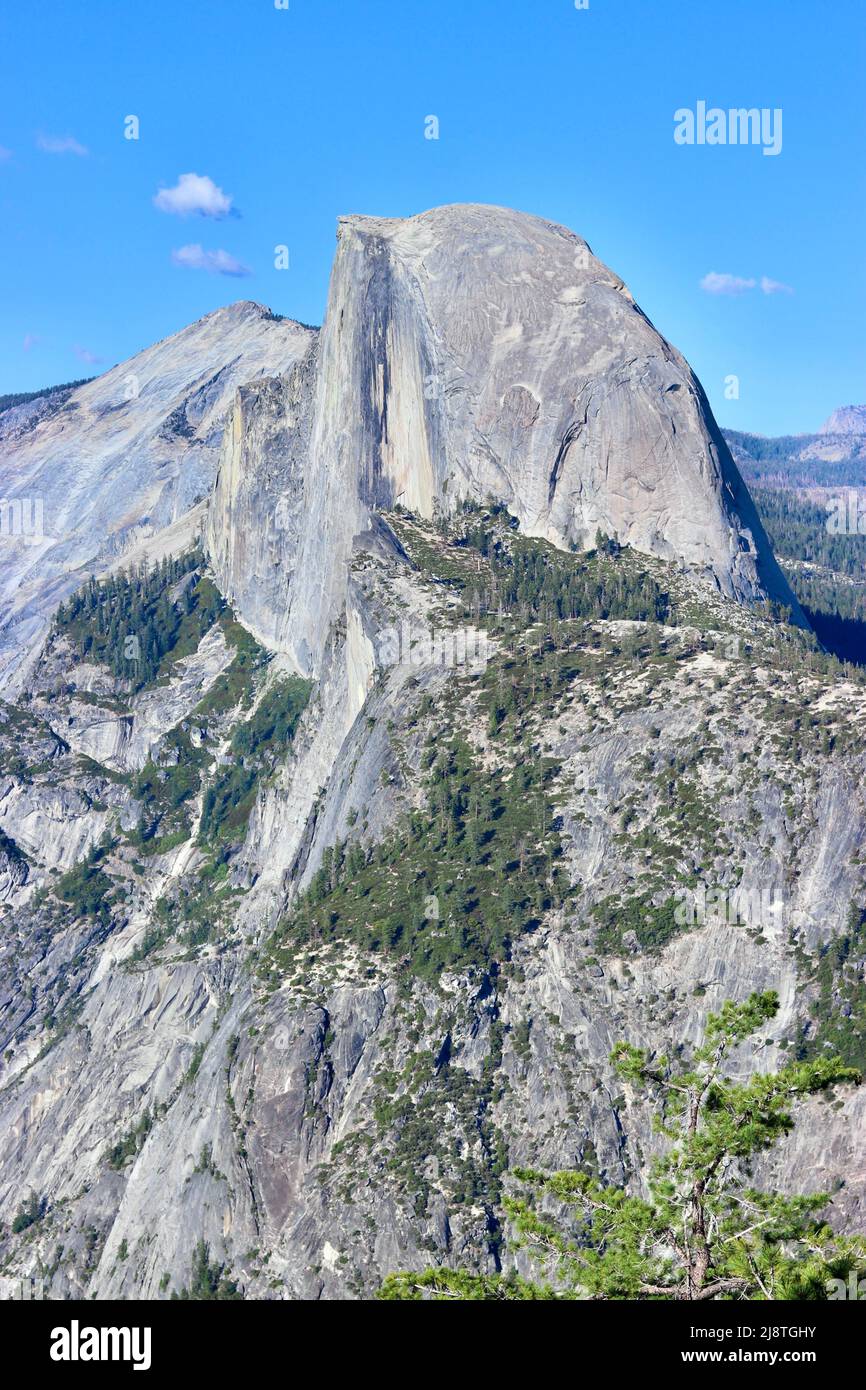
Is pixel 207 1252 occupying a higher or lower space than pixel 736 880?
lower

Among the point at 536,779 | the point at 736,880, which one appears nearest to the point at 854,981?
the point at 736,880

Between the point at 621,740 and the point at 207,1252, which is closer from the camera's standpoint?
the point at 207,1252

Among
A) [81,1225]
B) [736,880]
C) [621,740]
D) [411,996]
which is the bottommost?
[81,1225]

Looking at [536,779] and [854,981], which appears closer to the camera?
[854,981]
